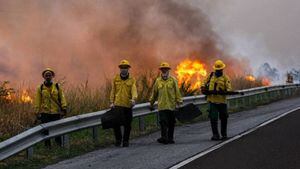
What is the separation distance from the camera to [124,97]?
12047 mm

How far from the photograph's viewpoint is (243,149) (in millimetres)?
10336

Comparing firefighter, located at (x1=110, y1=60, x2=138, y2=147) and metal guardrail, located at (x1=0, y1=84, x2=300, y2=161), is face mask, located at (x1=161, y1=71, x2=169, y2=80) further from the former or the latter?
metal guardrail, located at (x1=0, y1=84, x2=300, y2=161)

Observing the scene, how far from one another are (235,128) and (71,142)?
4.21m

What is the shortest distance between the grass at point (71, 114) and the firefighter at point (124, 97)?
56 cm

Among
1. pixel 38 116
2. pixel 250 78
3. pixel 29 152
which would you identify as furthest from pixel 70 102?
pixel 250 78

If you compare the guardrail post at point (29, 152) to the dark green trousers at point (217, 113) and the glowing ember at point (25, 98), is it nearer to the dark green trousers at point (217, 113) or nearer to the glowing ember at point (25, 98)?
the glowing ember at point (25, 98)

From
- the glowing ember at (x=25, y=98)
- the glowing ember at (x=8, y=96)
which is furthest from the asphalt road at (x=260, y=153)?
the glowing ember at (x=8, y=96)

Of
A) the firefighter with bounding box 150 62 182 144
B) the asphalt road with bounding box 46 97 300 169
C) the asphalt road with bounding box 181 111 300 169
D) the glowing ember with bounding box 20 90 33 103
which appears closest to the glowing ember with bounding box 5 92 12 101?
the glowing ember with bounding box 20 90 33 103

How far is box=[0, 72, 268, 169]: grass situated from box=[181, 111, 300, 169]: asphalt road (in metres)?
2.79

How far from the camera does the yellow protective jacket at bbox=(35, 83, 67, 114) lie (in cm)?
1202

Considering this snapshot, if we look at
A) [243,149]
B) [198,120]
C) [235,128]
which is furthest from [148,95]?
[243,149]

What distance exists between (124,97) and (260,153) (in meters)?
3.43

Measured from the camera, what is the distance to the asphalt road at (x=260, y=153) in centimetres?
863

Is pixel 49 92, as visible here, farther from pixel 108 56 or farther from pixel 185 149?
pixel 108 56
